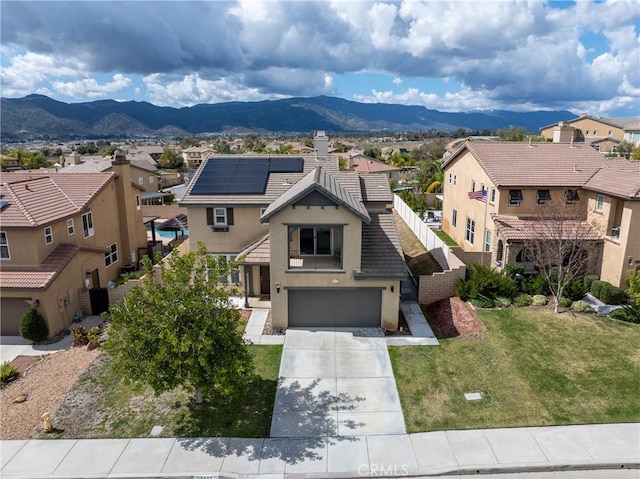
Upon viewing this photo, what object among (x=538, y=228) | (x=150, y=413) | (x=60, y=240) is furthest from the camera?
(x=538, y=228)

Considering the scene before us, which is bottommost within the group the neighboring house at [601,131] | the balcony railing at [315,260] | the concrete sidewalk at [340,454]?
the concrete sidewalk at [340,454]

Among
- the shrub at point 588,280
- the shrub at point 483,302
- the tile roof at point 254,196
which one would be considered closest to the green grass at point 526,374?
the shrub at point 483,302

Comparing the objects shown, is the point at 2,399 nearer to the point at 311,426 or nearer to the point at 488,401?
the point at 311,426

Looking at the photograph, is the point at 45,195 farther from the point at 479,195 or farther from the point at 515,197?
the point at 515,197

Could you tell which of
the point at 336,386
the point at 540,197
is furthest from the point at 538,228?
the point at 336,386

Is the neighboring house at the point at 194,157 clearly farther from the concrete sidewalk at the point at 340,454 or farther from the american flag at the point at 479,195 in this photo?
the concrete sidewalk at the point at 340,454

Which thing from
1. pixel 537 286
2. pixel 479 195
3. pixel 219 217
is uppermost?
pixel 479 195

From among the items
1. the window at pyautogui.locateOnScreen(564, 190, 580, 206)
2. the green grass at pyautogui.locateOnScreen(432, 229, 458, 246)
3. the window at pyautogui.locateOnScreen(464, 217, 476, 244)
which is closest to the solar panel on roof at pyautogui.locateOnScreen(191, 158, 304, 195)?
the window at pyautogui.locateOnScreen(464, 217, 476, 244)
